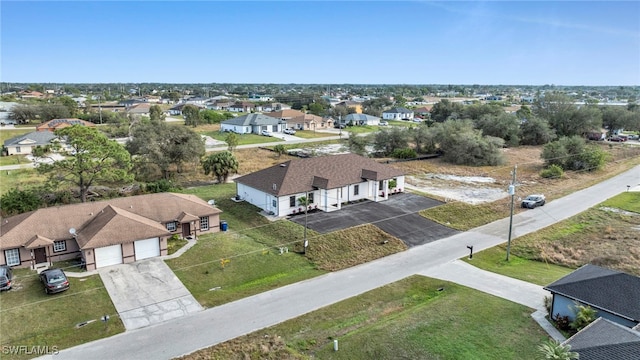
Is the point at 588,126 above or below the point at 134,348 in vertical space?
above

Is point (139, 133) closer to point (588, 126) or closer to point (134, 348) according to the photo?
point (134, 348)

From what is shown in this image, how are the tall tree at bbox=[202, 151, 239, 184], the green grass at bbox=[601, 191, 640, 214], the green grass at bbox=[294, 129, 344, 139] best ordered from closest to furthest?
the green grass at bbox=[601, 191, 640, 214] → the tall tree at bbox=[202, 151, 239, 184] → the green grass at bbox=[294, 129, 344, 139]

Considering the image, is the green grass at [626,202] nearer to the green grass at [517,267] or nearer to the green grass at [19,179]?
the green grass at [517,267]

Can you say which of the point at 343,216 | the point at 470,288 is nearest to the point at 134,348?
the point at 470,288

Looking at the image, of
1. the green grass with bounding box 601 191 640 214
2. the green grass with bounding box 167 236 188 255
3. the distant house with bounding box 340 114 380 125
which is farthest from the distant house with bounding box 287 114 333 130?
the green grass with bounding box 167 236 188 255

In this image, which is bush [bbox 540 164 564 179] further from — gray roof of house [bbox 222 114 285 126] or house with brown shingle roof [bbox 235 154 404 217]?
gray roof of house [bbox 222 114 285 126]

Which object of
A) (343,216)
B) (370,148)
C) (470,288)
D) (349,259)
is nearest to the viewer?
(470,288)

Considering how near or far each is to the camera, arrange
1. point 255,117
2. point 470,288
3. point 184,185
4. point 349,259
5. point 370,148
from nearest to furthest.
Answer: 1. point 470,288
2. point 349,259
3. point 184,185
4. point 370,148
5. point 255,117
